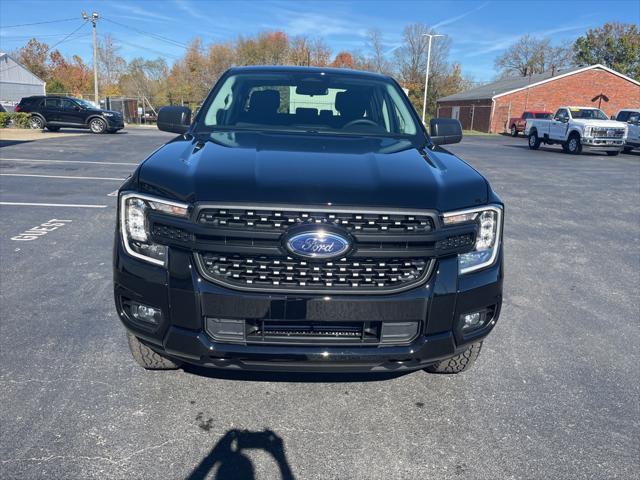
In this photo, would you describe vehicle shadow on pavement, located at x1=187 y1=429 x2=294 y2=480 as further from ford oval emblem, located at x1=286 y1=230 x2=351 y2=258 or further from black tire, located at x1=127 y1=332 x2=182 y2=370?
ford oval emblem, located at x1=286 y1=230 x2=351 y2=258

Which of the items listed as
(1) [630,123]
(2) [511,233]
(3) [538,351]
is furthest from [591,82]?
(3) [538,351]

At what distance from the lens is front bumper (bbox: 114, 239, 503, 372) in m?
2.37

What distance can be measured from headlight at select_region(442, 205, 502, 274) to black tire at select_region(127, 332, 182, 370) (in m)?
1.70

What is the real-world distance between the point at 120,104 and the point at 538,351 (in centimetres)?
4392

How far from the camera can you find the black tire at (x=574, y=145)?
21.8 meters

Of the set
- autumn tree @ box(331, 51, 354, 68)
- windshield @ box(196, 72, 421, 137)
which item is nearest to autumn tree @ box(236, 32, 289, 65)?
autumn tree @ box(331, 51, 354, 68)

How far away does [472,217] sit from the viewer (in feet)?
8.38

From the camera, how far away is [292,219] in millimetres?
2348

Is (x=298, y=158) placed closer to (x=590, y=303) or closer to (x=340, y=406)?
(x=340, y=406)

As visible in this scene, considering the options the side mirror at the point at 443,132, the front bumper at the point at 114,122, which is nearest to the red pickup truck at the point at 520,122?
the front bumper at the point at 114,122

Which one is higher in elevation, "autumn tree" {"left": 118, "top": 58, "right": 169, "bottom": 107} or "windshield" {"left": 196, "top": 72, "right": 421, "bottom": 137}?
"autumn tree" {"left": 118, "top": 58, "right": 169, "bottom": 107}


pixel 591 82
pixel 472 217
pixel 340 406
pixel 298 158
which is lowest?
pixel 340 406

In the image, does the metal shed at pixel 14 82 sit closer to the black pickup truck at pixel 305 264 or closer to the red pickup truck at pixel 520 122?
the red pickup truck at pixel 520 122

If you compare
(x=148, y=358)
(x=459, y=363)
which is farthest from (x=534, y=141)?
(x=148, y=358)
